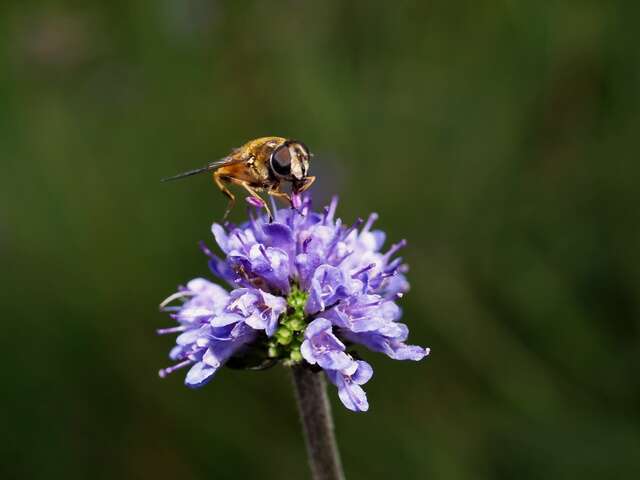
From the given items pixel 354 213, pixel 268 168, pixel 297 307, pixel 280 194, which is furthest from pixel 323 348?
pixel 354 213

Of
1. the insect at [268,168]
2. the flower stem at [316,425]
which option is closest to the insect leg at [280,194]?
the insect at [268,168]

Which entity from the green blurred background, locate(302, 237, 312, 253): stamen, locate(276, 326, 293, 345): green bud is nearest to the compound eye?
locate(302, 237, 312, 253): stamen

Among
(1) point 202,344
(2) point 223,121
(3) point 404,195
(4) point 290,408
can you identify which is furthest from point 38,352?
(1) point 202,344

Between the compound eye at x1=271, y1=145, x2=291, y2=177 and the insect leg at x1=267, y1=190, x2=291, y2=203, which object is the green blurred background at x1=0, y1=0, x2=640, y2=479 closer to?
the insect leg at x1=267, y1=190, x2=291, y2=203

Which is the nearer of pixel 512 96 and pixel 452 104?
pixel 512 96

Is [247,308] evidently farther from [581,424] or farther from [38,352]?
[38,352]

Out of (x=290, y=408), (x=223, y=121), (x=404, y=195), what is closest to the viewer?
(x=290, y=408)

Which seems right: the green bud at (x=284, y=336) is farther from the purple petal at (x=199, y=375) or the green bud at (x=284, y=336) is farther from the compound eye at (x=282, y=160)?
the compound eye at (x=282, y=160)

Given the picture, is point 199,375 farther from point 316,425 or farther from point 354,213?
point 354,213
